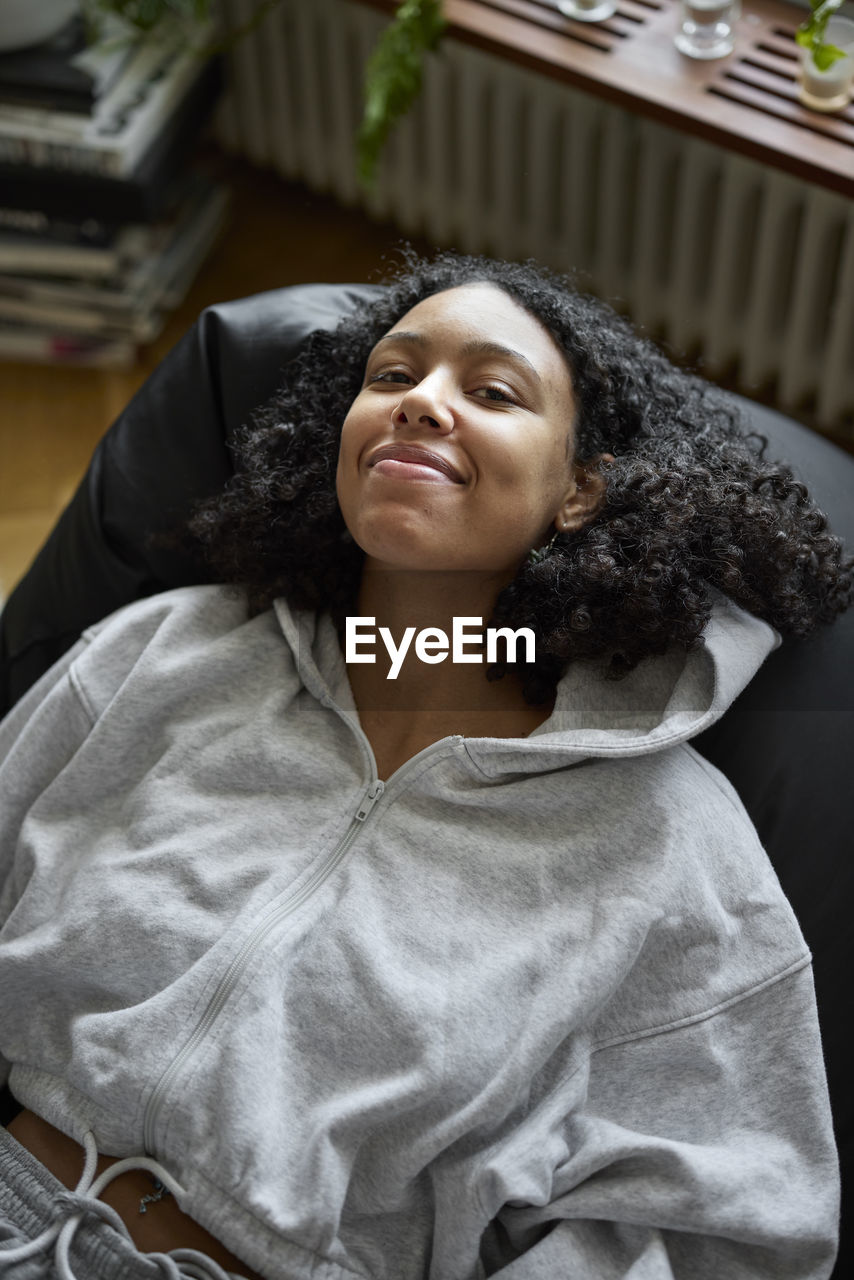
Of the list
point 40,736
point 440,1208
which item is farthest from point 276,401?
point 440,1208

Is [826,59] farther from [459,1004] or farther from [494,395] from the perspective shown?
[459,1004]

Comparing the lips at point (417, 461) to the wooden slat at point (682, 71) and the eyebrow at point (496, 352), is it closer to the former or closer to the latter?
the eyebrow at point (496, 352)

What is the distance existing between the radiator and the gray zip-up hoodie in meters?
1.09

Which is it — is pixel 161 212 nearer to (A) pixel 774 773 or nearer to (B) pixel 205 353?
(B) pixel 205 353

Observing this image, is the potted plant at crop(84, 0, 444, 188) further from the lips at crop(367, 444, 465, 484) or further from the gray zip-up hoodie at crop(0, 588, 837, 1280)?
the gray zip-up hoodie at crop(0, 588, 837, 1280)

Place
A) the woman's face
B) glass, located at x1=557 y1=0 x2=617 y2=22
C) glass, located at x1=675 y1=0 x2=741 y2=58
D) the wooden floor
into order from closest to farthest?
the woman's face → glass, located at x1=675 y1=0 x2=741 y2=58 → glass, located at x1=557 y1=0 x2=617 y2=22 → the wooden floor

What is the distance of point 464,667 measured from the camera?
1.53 m

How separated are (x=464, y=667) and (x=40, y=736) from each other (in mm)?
504

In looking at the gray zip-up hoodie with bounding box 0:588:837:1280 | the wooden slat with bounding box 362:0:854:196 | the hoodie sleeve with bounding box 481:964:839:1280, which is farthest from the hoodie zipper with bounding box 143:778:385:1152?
the wooden slat with bounding box 362:0:854:196

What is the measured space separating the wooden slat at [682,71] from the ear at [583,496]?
82 centimetres

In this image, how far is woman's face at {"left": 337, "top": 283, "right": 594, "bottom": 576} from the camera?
1.42 m

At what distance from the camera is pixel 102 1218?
1.33 metres

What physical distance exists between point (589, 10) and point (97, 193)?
0.97 meters

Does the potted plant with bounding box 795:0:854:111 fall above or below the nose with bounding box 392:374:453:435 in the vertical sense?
above
